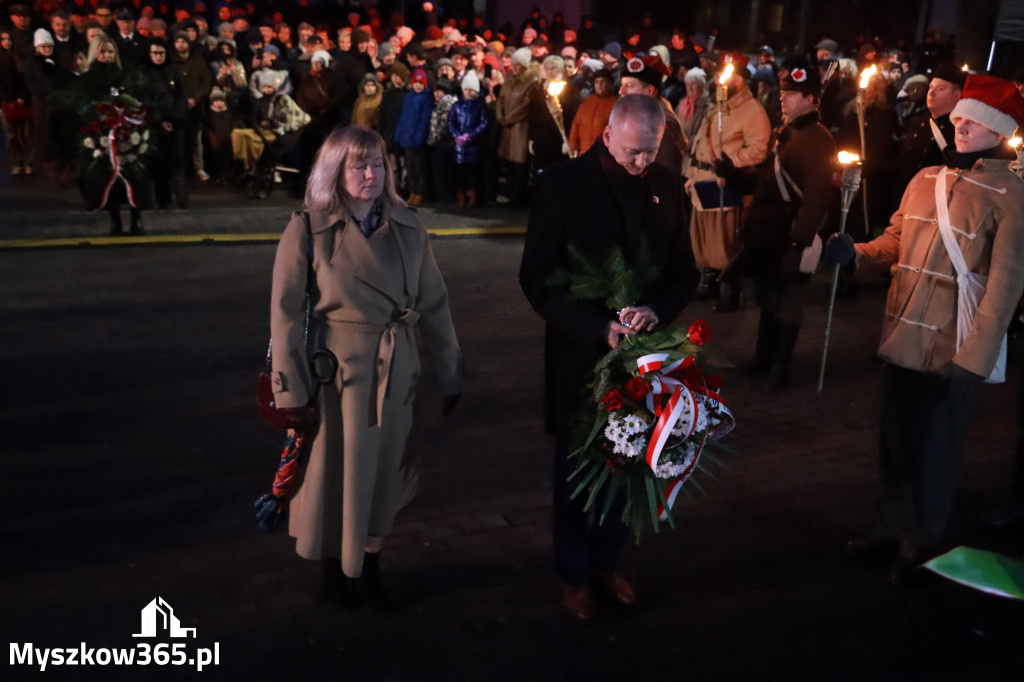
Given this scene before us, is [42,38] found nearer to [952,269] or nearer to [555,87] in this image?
[555,87]

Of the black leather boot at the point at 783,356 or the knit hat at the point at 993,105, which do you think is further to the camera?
the black leather boot at the point at 783,356

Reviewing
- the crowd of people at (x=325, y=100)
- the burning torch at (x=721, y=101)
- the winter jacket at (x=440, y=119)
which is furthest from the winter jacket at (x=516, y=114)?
the burning torch at (x=721, y=101)

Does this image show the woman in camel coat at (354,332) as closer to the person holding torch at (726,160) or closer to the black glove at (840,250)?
the black glove at (840,250)

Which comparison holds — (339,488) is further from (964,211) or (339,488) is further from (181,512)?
(964,211)

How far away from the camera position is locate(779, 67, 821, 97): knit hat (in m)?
7.09

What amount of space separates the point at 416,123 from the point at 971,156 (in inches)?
422

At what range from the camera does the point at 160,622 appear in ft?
13.7

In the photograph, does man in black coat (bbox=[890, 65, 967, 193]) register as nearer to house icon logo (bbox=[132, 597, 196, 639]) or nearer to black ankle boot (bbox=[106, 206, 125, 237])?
house icon logo (bbox=[132, 597, 196, 639])

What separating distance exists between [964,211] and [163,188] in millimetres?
10750

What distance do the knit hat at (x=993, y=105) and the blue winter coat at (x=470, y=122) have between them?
10.2 m

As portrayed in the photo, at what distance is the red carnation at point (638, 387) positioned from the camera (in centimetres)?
371

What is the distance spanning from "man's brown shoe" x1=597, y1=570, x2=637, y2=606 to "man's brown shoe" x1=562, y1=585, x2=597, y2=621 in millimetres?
139

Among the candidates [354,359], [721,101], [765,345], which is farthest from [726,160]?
[354,359]

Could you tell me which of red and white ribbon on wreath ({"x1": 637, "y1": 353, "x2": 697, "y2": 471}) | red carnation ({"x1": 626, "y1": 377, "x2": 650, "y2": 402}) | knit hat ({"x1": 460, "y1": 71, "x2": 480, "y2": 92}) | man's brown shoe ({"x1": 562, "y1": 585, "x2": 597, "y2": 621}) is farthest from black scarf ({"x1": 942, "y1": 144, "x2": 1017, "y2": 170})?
knit hat ({"x1": 460, "y1": 71, "x2": 480, "y2": 92})
